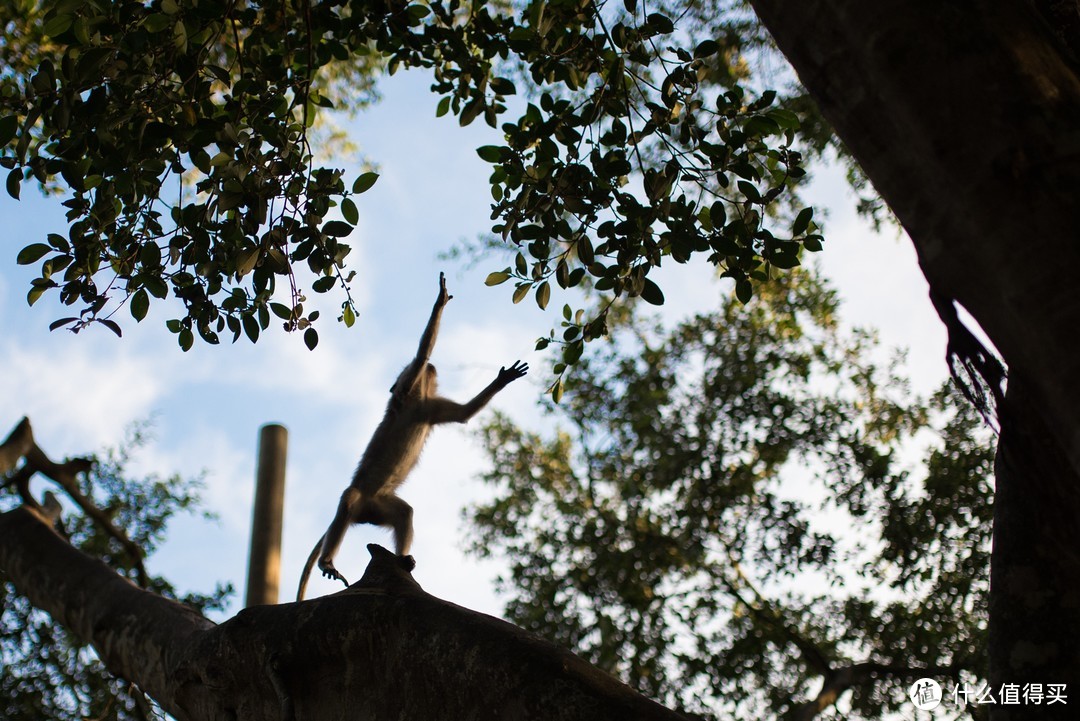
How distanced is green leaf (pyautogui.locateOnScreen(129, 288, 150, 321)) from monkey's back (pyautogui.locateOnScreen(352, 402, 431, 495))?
10.1 ft

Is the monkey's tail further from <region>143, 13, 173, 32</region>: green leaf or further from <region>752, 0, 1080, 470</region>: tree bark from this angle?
<region>752, 0, 1080, 470</region>: tree bark

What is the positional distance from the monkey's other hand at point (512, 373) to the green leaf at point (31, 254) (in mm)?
2966

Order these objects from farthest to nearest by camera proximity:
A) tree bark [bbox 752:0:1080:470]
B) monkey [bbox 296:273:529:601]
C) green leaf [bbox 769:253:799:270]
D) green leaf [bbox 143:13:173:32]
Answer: monkey [bbox 296:273:529:601] → green leaf [bbox 769:253:799:270] → green leaf [bbox 143:13:173:32] → tree bark [bbox 752:0:1080:470]

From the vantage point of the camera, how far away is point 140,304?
4.08 m

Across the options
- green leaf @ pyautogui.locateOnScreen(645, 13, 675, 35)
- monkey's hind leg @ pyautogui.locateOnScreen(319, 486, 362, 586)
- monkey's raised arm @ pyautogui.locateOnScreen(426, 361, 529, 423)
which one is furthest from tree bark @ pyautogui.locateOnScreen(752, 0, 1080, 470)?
monkey's hind leg @ pyautogui.locateOnScreen(319, 486, 362, 586)

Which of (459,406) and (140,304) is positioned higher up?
(459,406)

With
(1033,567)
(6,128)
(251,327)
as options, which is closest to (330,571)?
(251,327)

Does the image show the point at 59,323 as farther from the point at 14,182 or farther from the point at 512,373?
the point at 512,373

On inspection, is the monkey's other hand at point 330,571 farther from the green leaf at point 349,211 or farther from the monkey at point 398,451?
the green leaf at point 349,211

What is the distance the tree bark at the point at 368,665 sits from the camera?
2.71 metres

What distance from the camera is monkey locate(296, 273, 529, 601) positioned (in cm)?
662

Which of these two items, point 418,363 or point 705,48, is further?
point 418,363

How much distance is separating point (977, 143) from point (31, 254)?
12.1 feet

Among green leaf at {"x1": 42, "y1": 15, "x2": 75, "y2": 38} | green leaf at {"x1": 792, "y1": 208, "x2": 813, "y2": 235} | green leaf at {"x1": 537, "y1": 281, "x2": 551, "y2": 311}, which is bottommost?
green leaf at {"x1": 792, "y1": 208, "x2": 813, "y2": 235}
